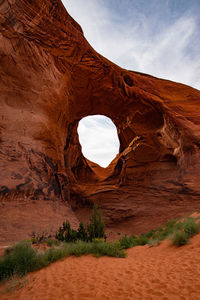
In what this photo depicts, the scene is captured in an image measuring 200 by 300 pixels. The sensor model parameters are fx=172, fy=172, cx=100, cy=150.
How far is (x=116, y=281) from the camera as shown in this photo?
2732 mm

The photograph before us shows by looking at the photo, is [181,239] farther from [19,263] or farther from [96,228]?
[96,228]

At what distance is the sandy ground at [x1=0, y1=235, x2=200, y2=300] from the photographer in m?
2.28

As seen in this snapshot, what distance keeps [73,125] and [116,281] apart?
48.5 ft

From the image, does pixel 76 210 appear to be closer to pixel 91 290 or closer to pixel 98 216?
pixel 98 216

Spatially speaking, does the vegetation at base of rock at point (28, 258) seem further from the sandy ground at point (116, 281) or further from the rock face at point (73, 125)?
the rock face at point (73, 125)

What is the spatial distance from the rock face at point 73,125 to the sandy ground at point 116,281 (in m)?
3.44

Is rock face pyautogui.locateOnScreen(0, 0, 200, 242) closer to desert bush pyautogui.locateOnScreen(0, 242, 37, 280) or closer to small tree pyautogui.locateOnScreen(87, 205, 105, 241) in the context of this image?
small tree pyautogui.locateOnScreen(87, 205, 105, 241)

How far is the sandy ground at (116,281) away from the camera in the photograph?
2.28 metres

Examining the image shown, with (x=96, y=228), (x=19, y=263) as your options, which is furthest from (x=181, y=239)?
(x=96, y=228)

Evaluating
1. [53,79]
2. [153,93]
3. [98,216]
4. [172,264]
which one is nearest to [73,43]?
[53,79]

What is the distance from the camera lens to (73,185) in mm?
15898

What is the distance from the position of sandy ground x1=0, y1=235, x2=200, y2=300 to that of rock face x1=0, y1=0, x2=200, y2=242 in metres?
3.44

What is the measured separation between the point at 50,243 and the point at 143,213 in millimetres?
9327

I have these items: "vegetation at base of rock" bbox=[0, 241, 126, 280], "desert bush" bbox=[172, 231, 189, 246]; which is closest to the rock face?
"vegetation at base of rock" bbox=[0, 241, 126, 280]
